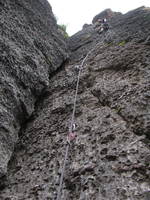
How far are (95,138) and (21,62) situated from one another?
2.13 metres

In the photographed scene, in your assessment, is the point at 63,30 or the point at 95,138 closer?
the point at 95,138

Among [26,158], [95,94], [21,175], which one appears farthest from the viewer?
[95,94]

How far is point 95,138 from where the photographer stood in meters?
2.91

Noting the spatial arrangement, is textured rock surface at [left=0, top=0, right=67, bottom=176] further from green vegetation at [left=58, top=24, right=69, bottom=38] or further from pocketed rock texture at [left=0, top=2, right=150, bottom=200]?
green vegetation at [left=58, top=24, right=69, bottom=38]

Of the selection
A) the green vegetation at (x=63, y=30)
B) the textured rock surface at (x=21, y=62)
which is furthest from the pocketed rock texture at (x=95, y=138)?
the green vegetation at (x=63, y=30)

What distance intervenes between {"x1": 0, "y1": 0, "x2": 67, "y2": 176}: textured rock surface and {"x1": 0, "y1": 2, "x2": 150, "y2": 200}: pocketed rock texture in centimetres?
31

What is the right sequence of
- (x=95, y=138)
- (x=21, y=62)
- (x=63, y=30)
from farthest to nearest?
(x=63, y=30) → (x=21, y=62) → (x=95, y=138)

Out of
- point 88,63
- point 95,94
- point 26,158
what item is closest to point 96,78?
point 95,94

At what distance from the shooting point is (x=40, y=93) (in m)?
4.50

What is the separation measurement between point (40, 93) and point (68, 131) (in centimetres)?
144

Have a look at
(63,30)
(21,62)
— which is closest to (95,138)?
(21,62)

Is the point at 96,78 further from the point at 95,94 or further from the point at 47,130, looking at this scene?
the point at 47,130

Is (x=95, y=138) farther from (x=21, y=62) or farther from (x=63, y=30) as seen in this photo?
(x=63, y=30)

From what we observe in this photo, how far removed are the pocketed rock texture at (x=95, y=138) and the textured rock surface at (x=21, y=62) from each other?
314mm
